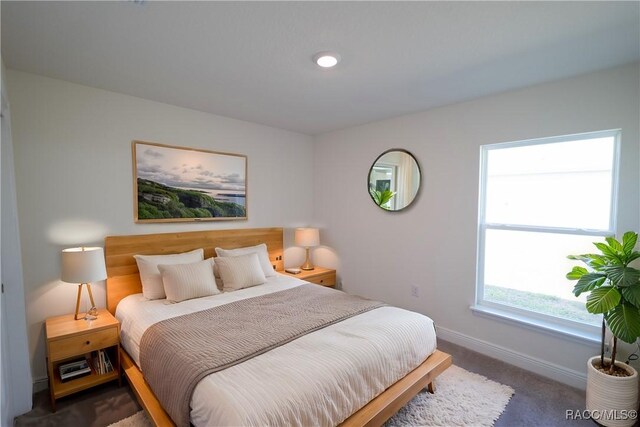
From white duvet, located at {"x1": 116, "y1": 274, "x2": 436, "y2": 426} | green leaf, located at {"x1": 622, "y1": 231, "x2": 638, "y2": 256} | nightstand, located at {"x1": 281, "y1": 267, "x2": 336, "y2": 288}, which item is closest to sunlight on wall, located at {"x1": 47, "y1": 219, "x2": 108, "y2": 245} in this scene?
white duvet, located at {"x1": 116, "y1": 274, "x2": 436, "y2": 426}

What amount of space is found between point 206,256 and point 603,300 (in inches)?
131

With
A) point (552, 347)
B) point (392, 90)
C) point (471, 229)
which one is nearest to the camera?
point (552, 347)

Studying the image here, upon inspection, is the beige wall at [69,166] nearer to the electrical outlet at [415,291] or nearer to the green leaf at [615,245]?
the electrical outlet at [415,291]

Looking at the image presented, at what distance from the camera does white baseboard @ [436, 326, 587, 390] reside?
7.70 feet

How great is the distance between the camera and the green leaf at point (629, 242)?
1873 mm

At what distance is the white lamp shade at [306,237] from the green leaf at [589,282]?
2672 mm

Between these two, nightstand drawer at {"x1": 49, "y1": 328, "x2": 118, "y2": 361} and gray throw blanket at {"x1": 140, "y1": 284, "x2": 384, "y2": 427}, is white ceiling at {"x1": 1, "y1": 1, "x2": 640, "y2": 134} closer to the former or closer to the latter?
gray throw blanket at {"x1": 140, "y1": 284, "x2": 384, "y2": 427}

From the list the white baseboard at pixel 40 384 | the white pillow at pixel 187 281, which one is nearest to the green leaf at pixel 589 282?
the white pillow at pixel 187 281

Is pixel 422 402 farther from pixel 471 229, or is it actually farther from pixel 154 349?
pixel 154 349

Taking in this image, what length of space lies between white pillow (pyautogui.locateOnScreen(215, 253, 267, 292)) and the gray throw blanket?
374mm

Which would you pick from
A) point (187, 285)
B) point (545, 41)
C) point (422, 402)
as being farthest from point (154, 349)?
point (545, 41)

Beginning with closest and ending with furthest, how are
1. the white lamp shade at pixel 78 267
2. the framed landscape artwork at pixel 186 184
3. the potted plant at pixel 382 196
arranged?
the white lamp shade at pixel 78 267, the framed landscape artwork at pixel 186 184, the potted plant at pixel 382 196

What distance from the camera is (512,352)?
2.67 meters

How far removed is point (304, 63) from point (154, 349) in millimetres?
2155
